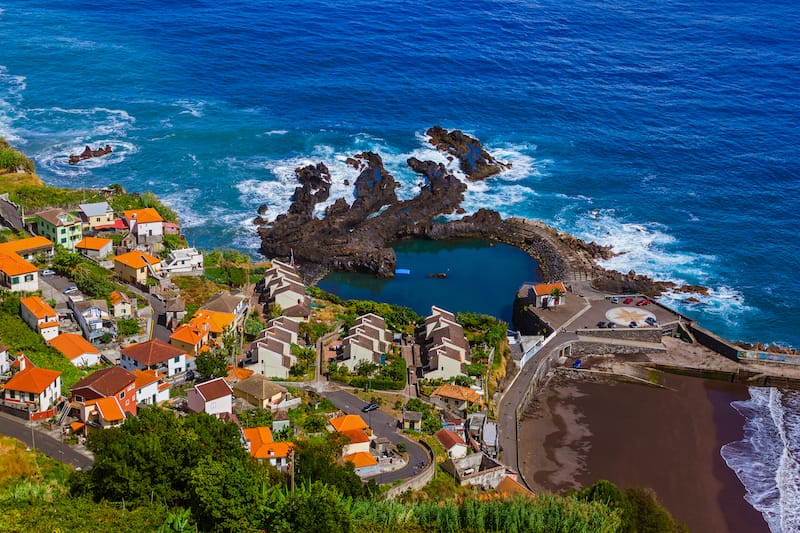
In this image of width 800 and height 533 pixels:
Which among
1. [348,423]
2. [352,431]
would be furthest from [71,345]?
[352,431]

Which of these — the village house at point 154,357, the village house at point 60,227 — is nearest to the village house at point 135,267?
the village house at point 60,227

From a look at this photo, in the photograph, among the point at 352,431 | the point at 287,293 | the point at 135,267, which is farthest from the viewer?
the point at 287,293

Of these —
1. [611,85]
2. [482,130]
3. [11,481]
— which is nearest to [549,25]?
[611,85]

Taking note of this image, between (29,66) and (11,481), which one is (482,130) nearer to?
(29,66)

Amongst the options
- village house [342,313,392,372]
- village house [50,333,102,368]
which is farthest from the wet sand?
village house [50,333,102,368]

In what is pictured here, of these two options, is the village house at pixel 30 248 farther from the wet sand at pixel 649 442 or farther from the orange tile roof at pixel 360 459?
the wet sand at pixel 649 442

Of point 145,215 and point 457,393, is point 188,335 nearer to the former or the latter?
point 457,393

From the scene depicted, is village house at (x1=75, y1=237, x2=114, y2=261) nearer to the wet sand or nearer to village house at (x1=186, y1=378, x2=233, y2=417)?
village house at (x1=186, y1=378, x2=233, y2=417)
